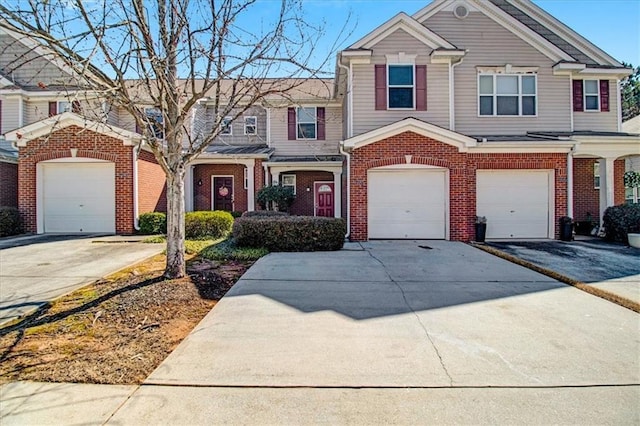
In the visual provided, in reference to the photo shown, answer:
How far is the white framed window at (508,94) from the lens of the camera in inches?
564

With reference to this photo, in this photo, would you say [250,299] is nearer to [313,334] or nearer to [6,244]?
[313,334]

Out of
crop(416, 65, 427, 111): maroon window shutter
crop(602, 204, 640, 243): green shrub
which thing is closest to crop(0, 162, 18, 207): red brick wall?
crop(416, 65, 427, 111): maroon window shutter

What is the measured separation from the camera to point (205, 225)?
12.2m

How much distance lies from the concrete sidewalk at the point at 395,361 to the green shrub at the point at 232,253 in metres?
2.62

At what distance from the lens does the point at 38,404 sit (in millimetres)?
2885

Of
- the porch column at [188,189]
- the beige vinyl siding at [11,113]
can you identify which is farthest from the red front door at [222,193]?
the beige vinyl siding at [11,113]

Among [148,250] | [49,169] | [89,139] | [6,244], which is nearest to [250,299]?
[148,250]

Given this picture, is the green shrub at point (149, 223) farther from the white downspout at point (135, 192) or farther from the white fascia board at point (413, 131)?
the white fascia board at point (413, 131)

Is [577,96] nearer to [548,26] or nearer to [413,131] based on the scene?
[548,26]

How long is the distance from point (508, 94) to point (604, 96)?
4521mm

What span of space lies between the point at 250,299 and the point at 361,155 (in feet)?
25.2

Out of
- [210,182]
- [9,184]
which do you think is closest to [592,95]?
[210,182]

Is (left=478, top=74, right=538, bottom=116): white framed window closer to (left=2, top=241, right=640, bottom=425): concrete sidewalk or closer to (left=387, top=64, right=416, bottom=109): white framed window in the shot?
(left=387, top=64, right=416, bottom=109): white framed window

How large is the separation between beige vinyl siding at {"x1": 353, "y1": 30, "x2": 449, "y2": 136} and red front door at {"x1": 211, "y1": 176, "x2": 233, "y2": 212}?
7658 millimetres
